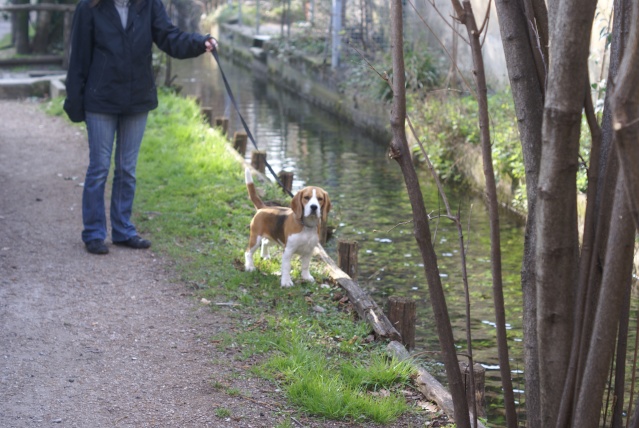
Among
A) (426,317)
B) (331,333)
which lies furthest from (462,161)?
(331,333)

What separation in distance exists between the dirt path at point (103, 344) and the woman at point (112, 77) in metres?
0.56

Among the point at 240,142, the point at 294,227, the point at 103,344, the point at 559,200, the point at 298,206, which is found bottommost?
the point at 103,344

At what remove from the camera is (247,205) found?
31.4 ft

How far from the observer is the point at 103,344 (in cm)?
575

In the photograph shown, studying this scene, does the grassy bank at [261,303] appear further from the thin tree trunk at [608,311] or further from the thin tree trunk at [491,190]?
the thin tree trunk at [608,311]

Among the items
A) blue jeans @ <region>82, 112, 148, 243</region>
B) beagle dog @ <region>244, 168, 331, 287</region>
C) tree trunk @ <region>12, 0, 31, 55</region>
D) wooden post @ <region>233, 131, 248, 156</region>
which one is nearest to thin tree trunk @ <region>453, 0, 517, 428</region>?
beagle dog @ <region>244, 168, 331, 287</region>

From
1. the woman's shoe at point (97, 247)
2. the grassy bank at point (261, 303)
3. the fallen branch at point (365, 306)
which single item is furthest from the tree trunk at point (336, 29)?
the fallen branch at point (365, 306)

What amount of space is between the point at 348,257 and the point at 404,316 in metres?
Answer: 1.57

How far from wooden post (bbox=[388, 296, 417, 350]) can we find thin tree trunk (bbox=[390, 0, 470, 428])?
2.59m

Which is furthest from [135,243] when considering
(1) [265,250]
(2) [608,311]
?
(2) [608,311]

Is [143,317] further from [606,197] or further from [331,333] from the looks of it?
[606,197]

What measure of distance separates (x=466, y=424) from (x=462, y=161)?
9773mm

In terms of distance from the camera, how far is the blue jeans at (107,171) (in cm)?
749

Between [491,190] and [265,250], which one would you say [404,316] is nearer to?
[265,250]
